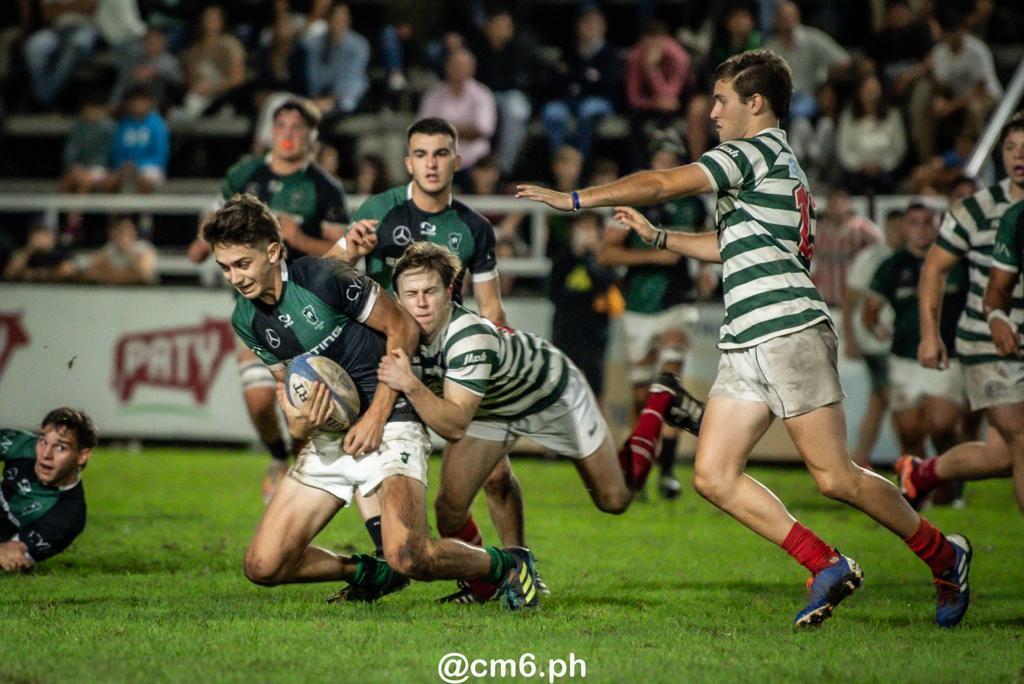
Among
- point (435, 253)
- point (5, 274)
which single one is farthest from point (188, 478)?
point (435, 253)

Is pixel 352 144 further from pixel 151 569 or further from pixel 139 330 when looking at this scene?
pixel 151 569

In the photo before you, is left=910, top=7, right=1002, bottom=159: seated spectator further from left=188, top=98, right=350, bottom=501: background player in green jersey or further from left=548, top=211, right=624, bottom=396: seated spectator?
left=188, top=98, right=350, bottom=501: background player in green jersey

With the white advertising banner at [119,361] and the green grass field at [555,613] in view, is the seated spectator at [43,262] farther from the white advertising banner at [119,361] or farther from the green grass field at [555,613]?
the green grass field at [555,613]

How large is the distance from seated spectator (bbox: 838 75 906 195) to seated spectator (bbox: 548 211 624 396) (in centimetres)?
334

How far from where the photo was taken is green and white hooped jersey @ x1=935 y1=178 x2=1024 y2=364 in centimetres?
727

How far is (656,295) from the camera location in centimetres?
1084

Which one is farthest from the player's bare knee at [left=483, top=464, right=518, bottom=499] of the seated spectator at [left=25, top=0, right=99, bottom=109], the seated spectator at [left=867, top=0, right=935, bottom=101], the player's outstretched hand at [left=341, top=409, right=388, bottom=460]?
the seated spectator at [left=25, top=0, right=99, bottom=109]

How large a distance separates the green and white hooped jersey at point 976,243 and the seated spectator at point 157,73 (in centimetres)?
1139

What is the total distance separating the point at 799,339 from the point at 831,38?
11153 mm

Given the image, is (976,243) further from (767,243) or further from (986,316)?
(767,243)

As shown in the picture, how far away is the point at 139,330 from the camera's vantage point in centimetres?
1313

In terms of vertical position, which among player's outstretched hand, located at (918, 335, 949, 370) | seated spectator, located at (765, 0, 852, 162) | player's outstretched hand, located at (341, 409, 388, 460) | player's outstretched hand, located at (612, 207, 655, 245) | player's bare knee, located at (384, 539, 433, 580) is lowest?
player's bare knee, located at (384, 539, 433, 580)

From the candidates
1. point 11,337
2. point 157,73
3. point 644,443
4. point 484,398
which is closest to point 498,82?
point 157,73

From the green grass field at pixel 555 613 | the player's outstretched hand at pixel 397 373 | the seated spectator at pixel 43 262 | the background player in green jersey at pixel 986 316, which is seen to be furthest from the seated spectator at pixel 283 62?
the player's outstretched hand at pixel 397 373
